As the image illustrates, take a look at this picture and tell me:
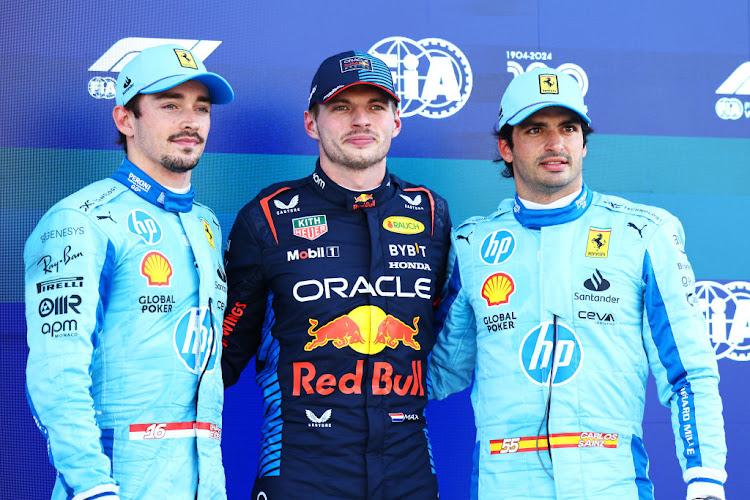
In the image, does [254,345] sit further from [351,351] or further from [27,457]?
[27,457]

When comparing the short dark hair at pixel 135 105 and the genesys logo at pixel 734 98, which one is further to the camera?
the genesys logo at pixel 734 98

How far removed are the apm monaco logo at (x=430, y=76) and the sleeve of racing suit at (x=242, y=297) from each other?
92cm

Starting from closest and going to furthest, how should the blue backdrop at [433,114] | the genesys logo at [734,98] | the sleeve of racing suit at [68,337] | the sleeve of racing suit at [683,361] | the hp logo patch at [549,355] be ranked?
the sleeve of racing suit at [68,337], the sleeve of racing suit at [683,361], the hp logo patch at [549,355], the blue backdrop at [433,114], the genesys logo at [734,98]

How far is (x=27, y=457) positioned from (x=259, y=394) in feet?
2.75

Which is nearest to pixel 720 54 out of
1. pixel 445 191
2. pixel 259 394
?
pixel 445 191

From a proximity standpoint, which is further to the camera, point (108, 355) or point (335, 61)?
point (335, 61)

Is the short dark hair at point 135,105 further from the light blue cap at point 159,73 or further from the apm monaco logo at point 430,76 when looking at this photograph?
the apm monaco logo at point 430,76

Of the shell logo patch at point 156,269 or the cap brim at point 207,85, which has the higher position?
the cap brim at point 207,85

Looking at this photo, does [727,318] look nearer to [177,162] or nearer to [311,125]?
[311,125]

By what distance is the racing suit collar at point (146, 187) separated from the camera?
219cm

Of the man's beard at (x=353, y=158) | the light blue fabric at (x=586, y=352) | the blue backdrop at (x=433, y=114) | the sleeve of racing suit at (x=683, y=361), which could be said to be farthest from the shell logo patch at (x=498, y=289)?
the blue backdrop at (x=433, y=114)

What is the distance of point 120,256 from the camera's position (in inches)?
80.8

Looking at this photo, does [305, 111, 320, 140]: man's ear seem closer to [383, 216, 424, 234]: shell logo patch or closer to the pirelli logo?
[383, 216, 424, 234]: shell logo patch

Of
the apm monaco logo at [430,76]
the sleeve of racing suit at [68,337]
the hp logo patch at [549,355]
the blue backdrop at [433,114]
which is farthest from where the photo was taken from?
the apm monaco logo at [430,76]
